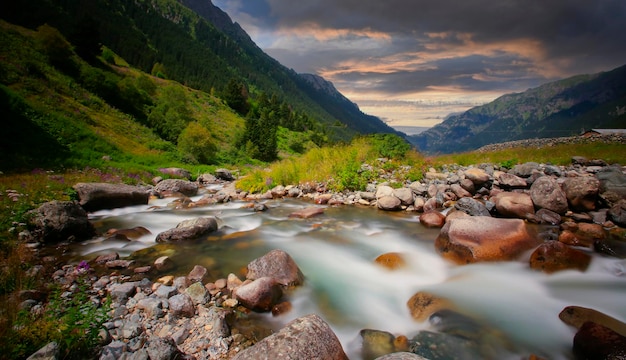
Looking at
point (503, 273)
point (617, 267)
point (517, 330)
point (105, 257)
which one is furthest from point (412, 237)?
point (105, 257)

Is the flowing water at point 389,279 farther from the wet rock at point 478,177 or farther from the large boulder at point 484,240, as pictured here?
the wet rock at point 478,177

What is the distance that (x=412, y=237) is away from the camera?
8516 mm

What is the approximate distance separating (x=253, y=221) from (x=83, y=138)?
67.3 feet

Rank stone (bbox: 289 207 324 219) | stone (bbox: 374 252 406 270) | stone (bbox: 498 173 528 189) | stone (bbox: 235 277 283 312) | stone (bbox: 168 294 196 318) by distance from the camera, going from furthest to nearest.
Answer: stone (bbox: 498 173 528 189), stone (bbox: 289 207 324 219), stone (bbox: 374 252 406 270), stone (bbox: 235 277 283 312), stone (bbox: 168 294 196 318)

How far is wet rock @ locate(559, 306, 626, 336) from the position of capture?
173 inches

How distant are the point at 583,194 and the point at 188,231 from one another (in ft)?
40.7

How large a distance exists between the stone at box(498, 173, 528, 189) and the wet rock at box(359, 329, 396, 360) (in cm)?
998

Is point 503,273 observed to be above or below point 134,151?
below

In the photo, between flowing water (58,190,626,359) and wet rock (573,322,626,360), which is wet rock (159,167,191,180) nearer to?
flowing water (58,190,626,359)

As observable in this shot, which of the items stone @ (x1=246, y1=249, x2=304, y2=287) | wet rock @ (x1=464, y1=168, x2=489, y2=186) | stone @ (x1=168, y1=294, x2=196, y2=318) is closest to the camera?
stone @ (x1=168, y1=294, x2=196, y2=318)

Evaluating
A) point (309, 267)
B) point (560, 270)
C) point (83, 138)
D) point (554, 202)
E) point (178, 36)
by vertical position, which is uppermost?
point (178, 36)

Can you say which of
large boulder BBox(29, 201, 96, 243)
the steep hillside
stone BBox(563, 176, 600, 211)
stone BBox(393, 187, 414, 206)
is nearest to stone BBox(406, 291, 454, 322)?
stone BBox(393, 187, 414, 206)

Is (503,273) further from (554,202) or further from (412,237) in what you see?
(554,202)

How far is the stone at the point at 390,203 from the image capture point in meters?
11.1
